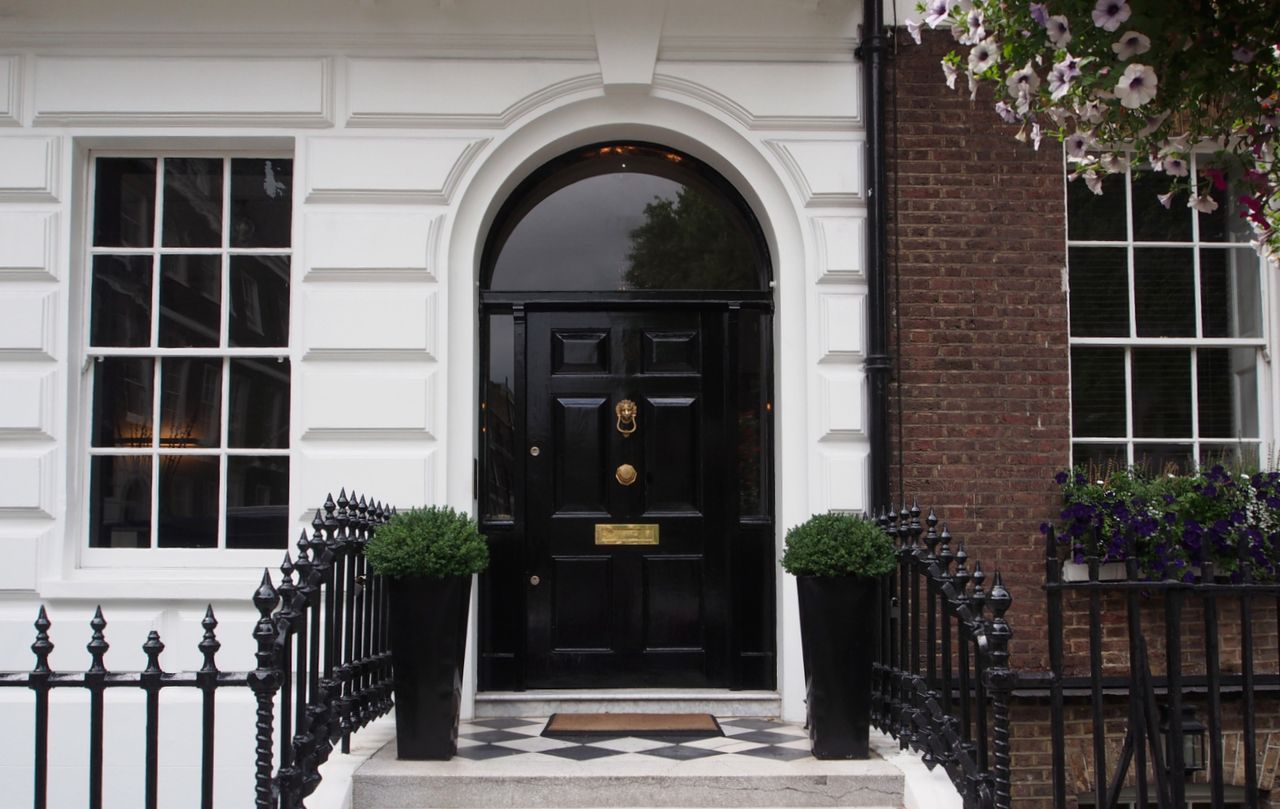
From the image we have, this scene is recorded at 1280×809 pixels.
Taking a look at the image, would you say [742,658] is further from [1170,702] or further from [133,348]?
[133,348]

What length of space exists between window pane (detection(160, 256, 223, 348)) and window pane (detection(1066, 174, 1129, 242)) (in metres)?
5.10

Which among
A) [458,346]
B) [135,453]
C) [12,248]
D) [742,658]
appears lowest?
[742,658]

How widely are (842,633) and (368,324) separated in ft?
10.3

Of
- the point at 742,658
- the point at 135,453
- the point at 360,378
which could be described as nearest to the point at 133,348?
the point at 135,453

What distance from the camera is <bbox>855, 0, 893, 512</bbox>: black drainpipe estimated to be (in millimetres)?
6668

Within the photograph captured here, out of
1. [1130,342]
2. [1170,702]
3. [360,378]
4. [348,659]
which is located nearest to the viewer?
[1170,702]

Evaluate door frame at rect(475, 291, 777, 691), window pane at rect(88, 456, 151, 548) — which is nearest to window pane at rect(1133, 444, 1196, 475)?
door frame at rect(475, 291, 777, 691)

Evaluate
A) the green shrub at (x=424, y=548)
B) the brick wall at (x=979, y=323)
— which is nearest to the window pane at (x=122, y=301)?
the green shrub at (x=424, y=548)

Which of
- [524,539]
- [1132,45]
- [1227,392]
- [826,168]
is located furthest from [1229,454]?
[524,539]

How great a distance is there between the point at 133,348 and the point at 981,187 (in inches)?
198

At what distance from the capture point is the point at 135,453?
689 centimetres

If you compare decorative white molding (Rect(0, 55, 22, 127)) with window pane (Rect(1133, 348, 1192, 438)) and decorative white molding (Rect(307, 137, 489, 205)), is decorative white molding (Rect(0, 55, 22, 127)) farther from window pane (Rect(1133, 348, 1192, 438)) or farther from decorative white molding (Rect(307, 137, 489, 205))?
window pane (Rect(1133, 348, 1192, 438))

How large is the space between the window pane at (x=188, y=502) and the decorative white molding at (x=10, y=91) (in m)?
2.09

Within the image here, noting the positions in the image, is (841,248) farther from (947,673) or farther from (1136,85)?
(1136,85)
